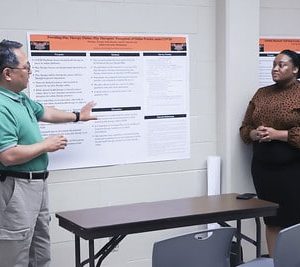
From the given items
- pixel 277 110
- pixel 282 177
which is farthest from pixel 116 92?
pixel 282 177

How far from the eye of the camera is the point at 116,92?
363 centimetres

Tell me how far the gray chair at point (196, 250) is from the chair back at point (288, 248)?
0.78 ft

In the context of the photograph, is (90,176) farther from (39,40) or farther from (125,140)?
(39,40)

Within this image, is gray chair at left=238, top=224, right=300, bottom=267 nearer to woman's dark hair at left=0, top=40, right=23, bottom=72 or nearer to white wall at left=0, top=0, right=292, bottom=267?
woman's dark hair at left=0, top=40, right=23, bottom=72

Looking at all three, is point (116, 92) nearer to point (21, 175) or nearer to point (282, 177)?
point (21, 175)

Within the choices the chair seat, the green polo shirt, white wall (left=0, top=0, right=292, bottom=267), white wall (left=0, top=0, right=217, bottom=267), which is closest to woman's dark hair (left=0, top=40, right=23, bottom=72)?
the green polo shirt

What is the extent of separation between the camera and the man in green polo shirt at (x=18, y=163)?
2.72 metres

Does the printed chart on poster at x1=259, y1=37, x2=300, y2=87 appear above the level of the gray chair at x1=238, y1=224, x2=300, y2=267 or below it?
above

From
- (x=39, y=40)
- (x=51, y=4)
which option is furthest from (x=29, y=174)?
(x=51, y=4)

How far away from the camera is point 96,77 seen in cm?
356

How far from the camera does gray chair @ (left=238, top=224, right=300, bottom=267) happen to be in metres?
2.13

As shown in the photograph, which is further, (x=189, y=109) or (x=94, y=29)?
(x=189, y=109)

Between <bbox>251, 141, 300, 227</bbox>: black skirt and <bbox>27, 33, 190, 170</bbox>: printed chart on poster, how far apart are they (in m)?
0.55

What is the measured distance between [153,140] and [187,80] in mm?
487
